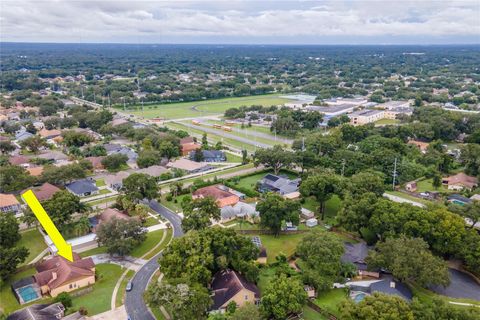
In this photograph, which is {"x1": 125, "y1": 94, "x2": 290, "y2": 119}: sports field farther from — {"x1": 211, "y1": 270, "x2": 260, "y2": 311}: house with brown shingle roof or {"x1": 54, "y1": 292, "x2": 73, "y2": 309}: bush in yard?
{"x1": 211, "y1": 270, "x2": 260, "y2": 311}: house with brown shingle roof

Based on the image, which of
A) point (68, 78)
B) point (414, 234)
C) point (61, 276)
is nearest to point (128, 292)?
point (61, 276)

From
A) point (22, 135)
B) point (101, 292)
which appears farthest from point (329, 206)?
point (22, 135)

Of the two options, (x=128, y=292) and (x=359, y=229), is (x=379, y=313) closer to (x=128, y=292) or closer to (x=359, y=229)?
(x=359, y=229)

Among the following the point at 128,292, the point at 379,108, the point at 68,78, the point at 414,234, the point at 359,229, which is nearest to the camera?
the point at 128,292

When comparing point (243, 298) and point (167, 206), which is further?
point (167, 206)

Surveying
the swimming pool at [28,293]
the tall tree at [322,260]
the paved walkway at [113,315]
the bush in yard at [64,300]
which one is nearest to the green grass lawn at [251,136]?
the tall tree at [322,260]

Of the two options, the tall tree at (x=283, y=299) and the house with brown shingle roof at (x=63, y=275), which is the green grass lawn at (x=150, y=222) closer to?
the house with brown shingle roof at (x=63, y=275)

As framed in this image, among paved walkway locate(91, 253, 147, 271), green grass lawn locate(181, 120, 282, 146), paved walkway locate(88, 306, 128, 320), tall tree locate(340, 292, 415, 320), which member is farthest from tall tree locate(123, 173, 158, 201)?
green grass lawn locate(181, 120, 282, 146)

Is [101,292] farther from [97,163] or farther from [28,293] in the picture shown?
[97,163]
